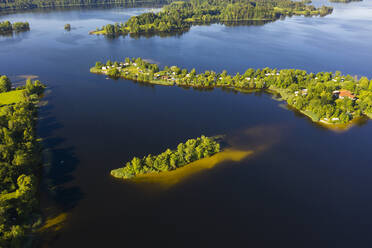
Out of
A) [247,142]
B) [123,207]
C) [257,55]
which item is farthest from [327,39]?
[123,207]

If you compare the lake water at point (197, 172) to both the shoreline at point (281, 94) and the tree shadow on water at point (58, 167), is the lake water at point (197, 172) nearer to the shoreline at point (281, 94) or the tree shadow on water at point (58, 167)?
the tree shadow on water at point (58, 167)

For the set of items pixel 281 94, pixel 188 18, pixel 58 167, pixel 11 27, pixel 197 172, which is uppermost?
pixel 188 18

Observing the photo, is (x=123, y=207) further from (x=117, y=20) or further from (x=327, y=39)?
(x=117, y=20)

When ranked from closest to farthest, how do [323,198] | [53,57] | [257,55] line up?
[323,198], [53,57], [257,55]

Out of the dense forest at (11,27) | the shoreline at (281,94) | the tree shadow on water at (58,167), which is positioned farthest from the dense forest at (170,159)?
the dense forest at (11,27)

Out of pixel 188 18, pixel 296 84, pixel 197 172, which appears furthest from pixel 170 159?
pixel 188 18

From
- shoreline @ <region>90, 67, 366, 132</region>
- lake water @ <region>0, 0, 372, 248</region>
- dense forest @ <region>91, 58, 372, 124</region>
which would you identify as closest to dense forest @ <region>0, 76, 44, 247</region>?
lake water @ <region>0, 0, 372, 248</region>

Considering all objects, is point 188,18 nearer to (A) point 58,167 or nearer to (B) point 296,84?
(B) point 296,84
